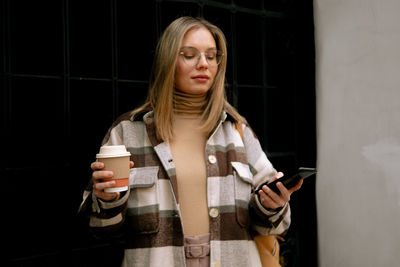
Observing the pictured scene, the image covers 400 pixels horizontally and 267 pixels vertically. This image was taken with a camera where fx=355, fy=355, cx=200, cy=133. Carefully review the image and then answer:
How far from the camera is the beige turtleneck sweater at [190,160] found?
64.5 inches

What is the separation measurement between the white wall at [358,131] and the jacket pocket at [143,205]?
1.52 meters

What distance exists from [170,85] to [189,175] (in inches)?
18.2

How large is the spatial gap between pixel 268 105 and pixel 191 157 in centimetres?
128

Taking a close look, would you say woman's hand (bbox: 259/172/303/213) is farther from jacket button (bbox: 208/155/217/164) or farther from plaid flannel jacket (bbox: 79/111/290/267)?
jacket button (bbox: 208/155/217/164)

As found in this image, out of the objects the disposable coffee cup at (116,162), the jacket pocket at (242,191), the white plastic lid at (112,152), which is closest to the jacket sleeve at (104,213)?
the disposable coffee cup at (116,162)

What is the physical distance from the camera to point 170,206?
1.63 meters

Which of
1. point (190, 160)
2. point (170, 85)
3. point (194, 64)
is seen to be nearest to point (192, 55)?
point (194, 64)

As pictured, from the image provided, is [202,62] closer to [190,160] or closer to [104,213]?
[190,160]

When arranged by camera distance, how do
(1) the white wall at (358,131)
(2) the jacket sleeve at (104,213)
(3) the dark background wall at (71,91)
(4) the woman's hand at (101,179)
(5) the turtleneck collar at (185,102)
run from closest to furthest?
(4) the woman's hand at (101,179)
(2) the jacket sleeve at (104,213)
(5) the turtleneck collar at (185,102)
(3) the dark background wall at (71,91)
(1) the white wall at (358,131)

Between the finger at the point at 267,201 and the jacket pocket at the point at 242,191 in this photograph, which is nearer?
the finger at the point at 267,201

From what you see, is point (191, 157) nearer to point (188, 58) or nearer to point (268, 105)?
point (188, 58)

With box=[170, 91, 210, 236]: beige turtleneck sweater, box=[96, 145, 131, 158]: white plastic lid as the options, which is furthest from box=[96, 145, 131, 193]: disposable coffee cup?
box=[170, 91, 210, 236]: beige turtleneck sweater

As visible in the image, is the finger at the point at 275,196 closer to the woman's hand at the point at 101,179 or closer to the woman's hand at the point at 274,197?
the woman's hand at the point at 274,197

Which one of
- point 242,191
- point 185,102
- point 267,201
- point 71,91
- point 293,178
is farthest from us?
point 71,91
